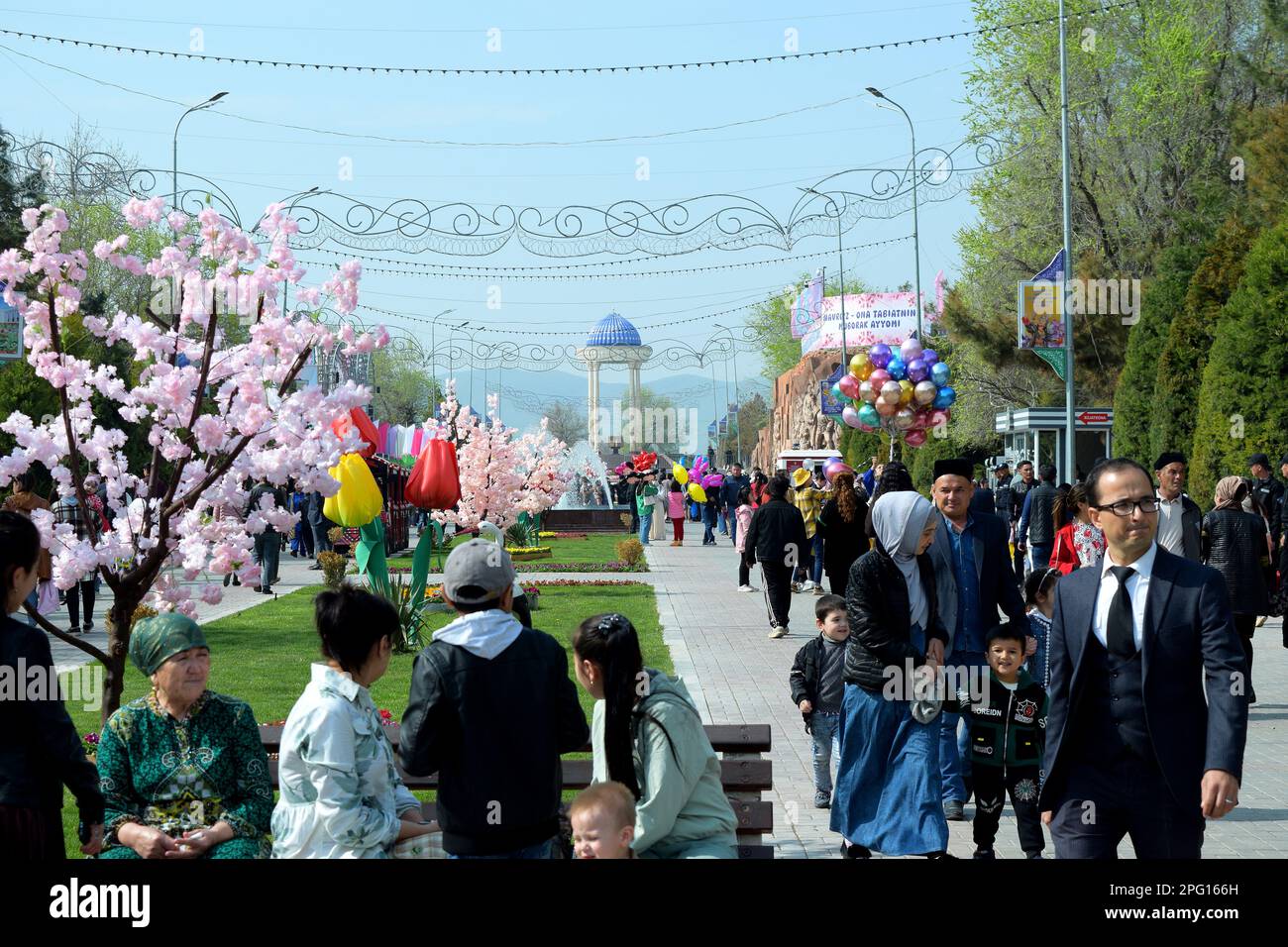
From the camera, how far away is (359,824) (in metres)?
4.98

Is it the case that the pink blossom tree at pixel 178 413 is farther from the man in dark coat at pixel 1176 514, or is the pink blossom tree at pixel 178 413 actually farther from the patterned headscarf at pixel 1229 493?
the patterned headscarf at pixel 1229 493

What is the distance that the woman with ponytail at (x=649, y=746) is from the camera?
502 cm

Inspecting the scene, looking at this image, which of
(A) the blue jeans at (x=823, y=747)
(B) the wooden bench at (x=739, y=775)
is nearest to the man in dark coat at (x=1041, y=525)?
(A) the blue jeans at (x=823, y=747)

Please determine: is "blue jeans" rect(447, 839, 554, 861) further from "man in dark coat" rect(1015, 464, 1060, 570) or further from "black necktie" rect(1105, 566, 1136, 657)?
"man in dark coat" rect(1015, 464, 1060, 570)

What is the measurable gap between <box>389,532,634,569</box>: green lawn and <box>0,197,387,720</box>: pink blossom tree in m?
20.7

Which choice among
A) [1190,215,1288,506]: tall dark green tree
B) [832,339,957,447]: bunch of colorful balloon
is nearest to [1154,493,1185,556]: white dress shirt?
[832,339,957,447]: bunch of colorful balloon

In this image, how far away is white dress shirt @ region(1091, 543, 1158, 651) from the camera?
4938 millimetres

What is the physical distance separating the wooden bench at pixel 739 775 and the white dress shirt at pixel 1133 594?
1850 millimetres

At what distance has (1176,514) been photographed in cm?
1084

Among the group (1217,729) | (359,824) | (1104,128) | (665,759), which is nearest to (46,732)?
(359,824)
